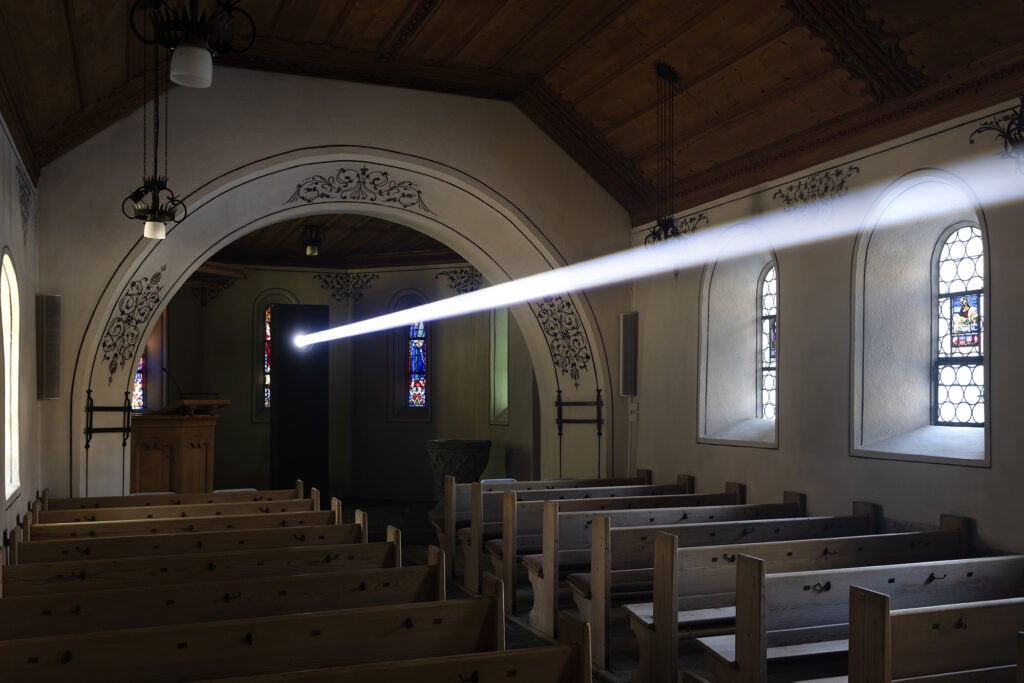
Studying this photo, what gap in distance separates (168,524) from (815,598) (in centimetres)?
360

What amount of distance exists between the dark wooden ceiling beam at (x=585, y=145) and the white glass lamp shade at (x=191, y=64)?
4690 millimetres

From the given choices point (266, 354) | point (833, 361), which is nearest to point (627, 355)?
point (833, 361)

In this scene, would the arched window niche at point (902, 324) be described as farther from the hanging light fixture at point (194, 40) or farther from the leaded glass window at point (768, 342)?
the hanging light fixture at point (194, 40)

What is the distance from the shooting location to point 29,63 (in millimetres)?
4656

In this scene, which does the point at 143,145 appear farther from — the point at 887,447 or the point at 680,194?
the point at 887,447

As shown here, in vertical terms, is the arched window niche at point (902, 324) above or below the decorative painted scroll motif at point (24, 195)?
below

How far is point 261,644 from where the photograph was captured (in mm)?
2895

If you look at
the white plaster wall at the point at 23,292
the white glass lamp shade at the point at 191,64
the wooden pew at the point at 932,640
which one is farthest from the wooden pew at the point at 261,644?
the white plaster wall at the point at 23,292

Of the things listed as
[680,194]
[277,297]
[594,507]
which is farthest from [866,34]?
[277,297]

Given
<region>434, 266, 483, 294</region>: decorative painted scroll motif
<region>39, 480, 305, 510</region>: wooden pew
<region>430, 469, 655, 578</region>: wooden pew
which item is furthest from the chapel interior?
<region>434, 266, 483, 294</region>: decorative painted scroll motif

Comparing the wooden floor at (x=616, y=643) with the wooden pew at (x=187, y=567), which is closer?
the wooden pew at (x=187, y=567)

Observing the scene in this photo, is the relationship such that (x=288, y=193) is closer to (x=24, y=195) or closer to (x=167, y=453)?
(x=24, y=195)

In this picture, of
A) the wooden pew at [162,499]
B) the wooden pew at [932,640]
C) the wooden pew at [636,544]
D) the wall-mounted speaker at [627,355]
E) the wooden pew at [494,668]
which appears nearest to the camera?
the wooden pew at [494,668]

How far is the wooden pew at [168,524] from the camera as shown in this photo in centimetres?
498
